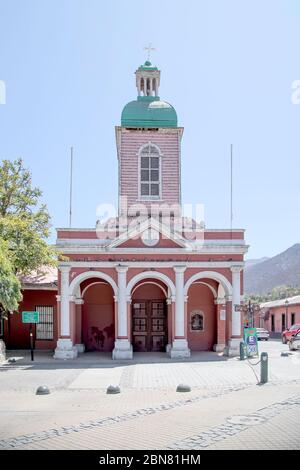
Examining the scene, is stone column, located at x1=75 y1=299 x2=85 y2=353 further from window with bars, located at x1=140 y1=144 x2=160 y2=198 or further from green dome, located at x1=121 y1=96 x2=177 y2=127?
green dome, located at x1=121 y1=96 x2=177 y2=127

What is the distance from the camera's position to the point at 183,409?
12.6m

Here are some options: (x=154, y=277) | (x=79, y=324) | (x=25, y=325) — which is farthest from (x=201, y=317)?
(x=25, y=325)

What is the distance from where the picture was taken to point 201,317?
28.2m

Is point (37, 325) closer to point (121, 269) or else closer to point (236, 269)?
point (121, 269)

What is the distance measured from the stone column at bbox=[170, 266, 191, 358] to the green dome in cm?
842

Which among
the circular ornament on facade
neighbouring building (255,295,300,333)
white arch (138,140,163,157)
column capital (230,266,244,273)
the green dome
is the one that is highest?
the green dome

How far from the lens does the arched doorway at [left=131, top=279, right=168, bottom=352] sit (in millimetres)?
27500

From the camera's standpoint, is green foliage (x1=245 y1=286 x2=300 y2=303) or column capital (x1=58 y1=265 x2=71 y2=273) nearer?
column capital (x1=58 y1=265 x2=71 y2=273)

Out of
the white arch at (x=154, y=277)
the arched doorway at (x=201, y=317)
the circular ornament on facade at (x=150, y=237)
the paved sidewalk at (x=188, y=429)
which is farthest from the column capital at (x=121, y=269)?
the paved sidewalk at (x=188, y=429)

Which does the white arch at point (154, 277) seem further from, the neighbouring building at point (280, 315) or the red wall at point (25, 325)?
the neighbouring building at point (280, 315)

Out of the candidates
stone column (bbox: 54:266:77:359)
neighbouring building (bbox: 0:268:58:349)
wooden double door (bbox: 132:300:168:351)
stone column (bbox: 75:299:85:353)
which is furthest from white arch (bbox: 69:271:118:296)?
neighbouring building (bbox: 0:268:58:349)

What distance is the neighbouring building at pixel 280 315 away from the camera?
1849 inches

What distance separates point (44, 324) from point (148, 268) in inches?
321

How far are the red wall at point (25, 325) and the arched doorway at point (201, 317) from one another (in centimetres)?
742
